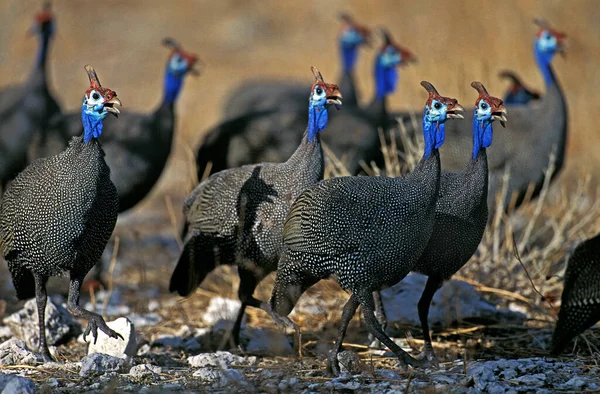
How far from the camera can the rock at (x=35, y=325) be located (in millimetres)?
4918

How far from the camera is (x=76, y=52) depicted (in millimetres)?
13242

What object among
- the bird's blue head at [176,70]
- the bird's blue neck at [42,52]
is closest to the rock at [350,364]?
the bird's blue head at [176,70]

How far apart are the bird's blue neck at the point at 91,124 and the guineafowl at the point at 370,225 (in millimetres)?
896

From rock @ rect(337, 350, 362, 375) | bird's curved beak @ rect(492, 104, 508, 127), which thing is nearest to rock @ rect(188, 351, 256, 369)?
rock @ rect(337, 350, 362, 375)

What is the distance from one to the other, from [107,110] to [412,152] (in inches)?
94.3

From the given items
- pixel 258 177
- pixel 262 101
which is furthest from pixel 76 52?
pixel 258 177

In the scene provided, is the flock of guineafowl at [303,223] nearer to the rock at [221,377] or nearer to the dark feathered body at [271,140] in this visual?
the rock at [221,377]

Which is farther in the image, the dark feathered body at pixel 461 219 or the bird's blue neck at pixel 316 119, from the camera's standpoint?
the bird's blue neck at pixel 316 119

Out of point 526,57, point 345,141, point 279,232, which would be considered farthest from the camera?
point 526,57

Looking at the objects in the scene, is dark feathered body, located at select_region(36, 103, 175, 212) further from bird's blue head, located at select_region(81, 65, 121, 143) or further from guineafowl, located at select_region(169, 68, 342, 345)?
bird's blue head, located at select_region(81, 65, 121, 143)

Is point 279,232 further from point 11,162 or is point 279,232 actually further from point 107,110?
point 11,162

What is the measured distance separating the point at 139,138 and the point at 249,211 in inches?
88.3

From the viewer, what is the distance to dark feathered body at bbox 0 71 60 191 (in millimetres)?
7273

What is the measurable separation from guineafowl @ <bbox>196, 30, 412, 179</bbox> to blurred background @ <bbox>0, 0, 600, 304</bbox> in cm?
187
